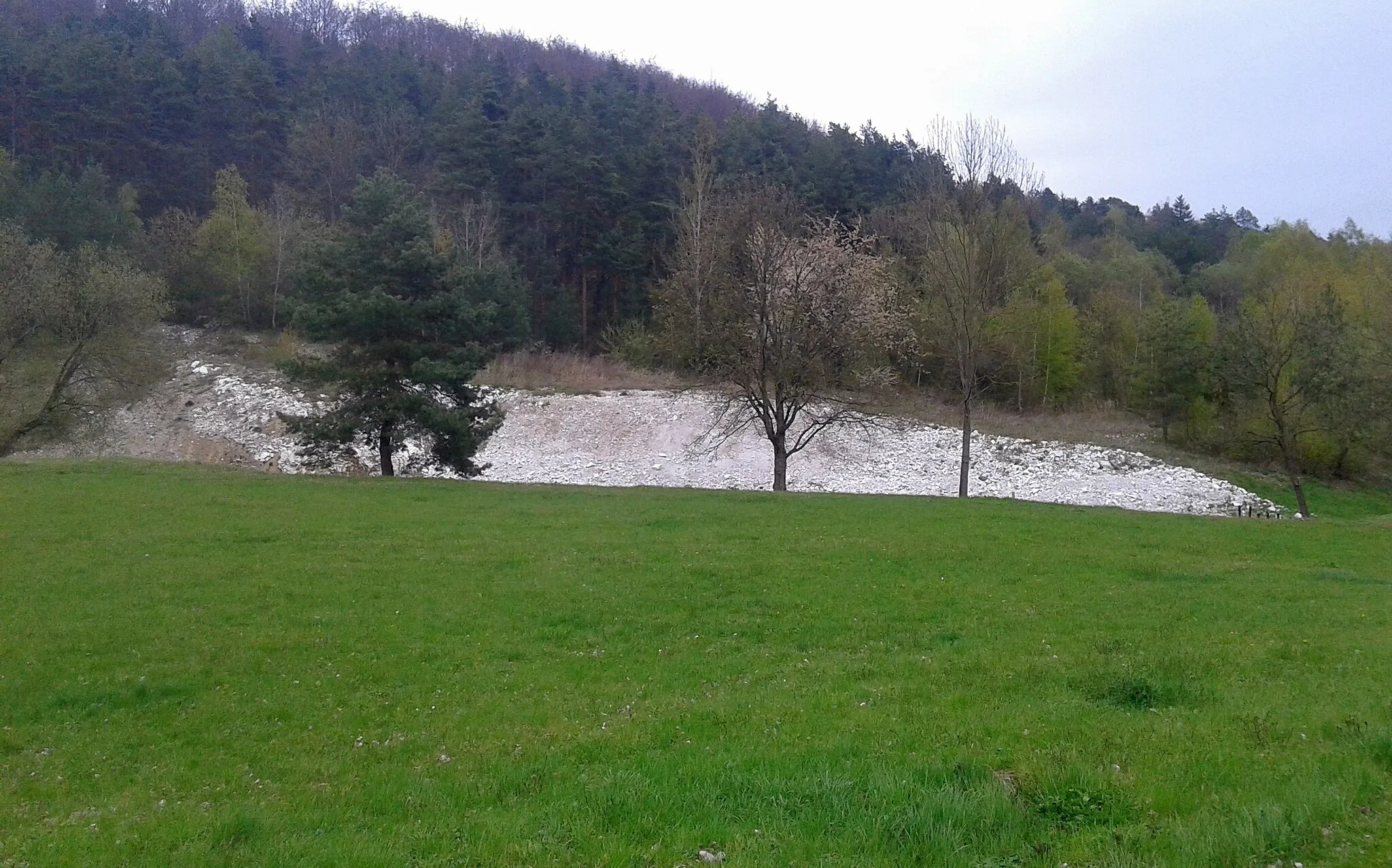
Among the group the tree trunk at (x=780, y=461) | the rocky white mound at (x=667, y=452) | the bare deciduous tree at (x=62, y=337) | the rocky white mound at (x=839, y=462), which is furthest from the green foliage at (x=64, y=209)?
the tree trunk at (x=780, y=461)

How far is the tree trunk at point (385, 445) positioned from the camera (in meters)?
30.5

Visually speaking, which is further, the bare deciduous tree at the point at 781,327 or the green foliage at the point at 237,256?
the green foliage at the point at 237,256

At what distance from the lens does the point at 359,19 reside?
Result: 398 feet

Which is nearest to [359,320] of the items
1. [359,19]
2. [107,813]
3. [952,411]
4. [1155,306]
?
[107,813]

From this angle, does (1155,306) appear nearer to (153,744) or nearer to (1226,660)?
(1226,660)

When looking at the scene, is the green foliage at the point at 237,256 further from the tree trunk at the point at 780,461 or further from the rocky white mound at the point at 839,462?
the tree trunk at the point at 780,461

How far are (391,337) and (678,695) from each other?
24.3 meters

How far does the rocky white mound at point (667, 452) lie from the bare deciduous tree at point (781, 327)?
667 centimetres

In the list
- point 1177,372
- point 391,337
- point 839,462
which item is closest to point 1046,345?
point 1177,372

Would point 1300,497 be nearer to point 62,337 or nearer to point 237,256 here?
point 62,337

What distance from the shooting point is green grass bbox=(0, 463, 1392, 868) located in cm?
564

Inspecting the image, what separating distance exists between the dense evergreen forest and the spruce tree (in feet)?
32.3

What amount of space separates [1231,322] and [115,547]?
137ft

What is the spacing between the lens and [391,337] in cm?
3083
